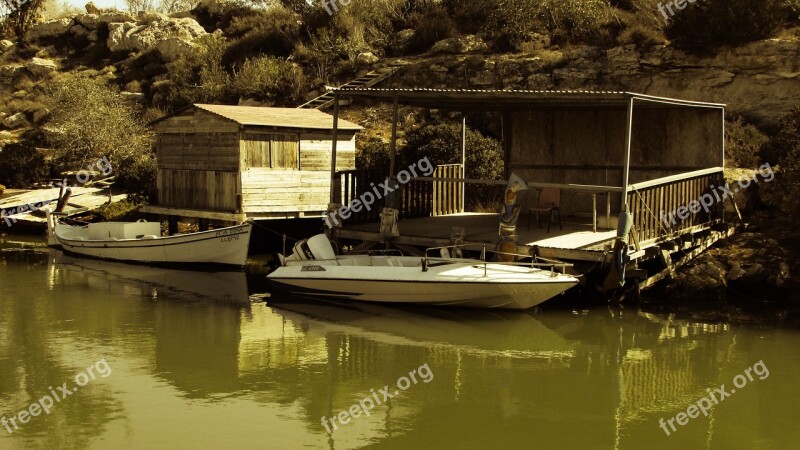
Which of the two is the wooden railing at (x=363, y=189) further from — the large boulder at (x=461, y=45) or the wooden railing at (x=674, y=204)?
the large boulder at (x=461, y=45)

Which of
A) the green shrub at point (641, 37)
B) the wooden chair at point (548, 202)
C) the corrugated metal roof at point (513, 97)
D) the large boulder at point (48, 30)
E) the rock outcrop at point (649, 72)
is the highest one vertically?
the large boulder at point (48, 30)

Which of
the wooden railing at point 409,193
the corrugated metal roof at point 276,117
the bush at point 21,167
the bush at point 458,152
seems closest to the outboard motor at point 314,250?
the wooden railing at point 409,193

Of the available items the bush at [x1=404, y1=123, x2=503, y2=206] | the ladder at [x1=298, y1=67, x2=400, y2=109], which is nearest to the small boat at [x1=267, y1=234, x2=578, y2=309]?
the bush at [x1=404, y1=123, x2=503, y2=206]

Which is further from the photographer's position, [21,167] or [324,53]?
[324,53]

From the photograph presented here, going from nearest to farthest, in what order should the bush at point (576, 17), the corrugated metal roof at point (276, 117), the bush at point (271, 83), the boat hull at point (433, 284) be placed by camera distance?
the boat hull at point (433, 284), the corrugated metal roof at point (276, 117), the bush at point (576, 17), the bush at point (271, 83)

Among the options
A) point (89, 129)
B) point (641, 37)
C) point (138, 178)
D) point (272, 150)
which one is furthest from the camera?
point (89, 129)

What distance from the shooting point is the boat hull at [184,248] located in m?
21.9

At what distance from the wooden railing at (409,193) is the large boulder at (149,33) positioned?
29445 millimetres

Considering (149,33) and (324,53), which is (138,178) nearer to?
(324,53)

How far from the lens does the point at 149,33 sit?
49.4 m

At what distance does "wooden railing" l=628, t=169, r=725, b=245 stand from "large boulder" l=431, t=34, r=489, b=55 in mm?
17713

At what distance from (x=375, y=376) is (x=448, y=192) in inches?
405

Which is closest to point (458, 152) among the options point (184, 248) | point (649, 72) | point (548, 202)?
point (548, 202)

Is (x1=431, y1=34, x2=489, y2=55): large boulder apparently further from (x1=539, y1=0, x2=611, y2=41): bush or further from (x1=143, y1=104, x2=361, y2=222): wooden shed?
(x1=143, y1=104, x2=361, y2=222): wooden shed
